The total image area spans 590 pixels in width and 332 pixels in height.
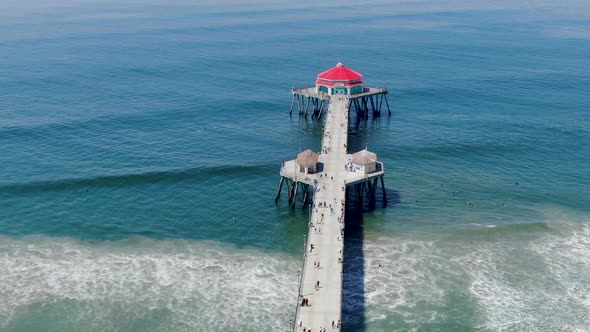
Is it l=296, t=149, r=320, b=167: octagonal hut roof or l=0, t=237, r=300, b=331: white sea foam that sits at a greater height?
l=296, t=149, r=320, b=167: octagonal hut roof

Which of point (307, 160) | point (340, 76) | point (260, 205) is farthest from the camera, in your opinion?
point (340, 76)

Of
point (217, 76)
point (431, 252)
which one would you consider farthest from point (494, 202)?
point (217, 76)

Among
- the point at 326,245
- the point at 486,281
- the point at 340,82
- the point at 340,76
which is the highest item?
the point at 340,76

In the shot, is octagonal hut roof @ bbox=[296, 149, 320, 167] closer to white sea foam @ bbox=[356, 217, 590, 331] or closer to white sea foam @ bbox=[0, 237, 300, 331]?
white sea foam @ bbox=[356, 217, 590, 331]

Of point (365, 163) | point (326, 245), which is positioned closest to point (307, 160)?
point (365, 163)

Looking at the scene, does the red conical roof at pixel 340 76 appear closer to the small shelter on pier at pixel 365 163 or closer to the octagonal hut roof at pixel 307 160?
the small shelter on pier at pixel 365 163

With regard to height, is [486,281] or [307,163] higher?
[307,163]

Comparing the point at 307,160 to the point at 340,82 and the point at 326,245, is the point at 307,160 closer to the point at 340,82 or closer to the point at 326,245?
the point at 326,245

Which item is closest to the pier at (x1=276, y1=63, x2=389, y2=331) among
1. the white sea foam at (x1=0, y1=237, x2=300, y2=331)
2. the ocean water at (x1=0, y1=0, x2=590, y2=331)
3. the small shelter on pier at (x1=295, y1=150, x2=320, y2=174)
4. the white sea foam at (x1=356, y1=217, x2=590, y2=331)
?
the small shelter on pier at (x1=295, y1=150, x2=320, y2=174)

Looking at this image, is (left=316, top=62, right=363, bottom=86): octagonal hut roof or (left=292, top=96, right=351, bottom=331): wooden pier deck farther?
(left=316, top=62, right=363, bottom=86): octagonal hut roof
